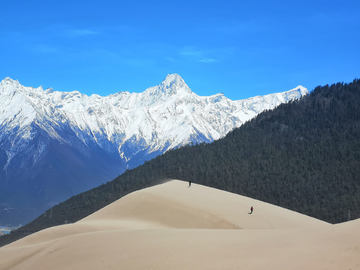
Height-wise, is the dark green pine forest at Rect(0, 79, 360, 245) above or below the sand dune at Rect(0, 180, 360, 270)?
above

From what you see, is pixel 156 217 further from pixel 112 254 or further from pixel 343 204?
pixel 343 204

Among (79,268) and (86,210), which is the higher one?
(86,210)

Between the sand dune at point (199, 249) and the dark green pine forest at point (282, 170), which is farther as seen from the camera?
the dark green pine forest at point (282, 170)

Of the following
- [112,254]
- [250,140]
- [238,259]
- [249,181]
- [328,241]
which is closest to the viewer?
[238,259]

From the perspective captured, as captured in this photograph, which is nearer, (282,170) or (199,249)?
(199,249)

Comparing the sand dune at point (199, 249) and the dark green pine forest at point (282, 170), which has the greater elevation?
the dark green pine forest at point (282, 170)

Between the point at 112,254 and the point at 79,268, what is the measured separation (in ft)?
10.2

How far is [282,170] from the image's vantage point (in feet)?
534

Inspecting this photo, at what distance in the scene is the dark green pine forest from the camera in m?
144

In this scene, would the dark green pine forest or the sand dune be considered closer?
the sand dune

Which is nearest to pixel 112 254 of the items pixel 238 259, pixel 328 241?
pixel 238 259

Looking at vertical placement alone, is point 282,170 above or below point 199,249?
above

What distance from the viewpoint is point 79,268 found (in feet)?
116

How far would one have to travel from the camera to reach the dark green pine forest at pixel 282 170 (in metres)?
144
